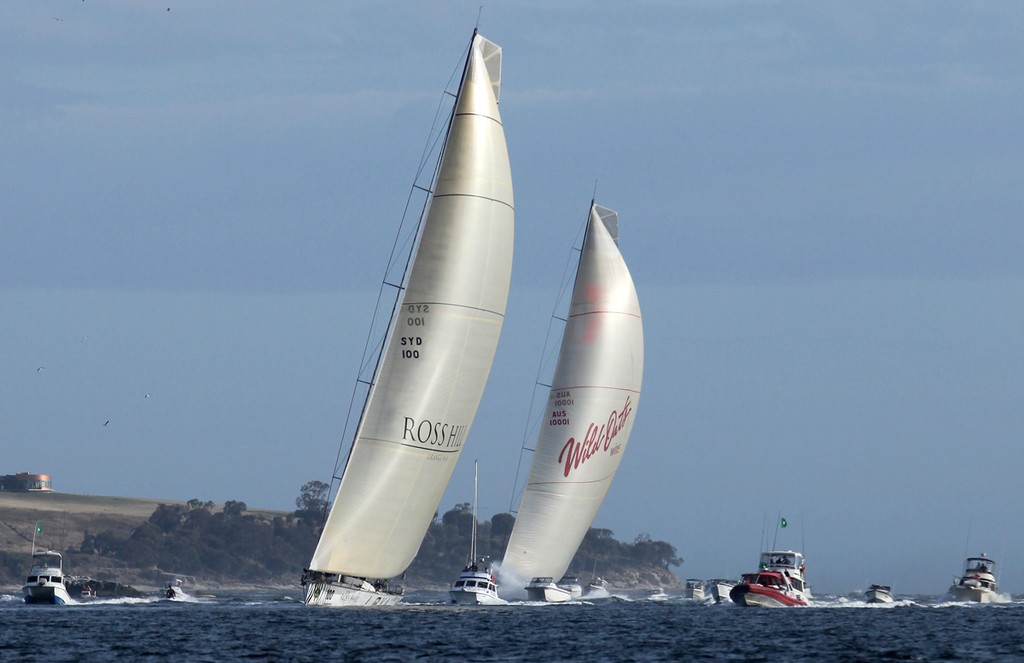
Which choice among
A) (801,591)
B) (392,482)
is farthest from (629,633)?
(801,591)

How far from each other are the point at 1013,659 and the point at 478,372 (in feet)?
82.3

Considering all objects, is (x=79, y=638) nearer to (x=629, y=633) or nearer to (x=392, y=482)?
(x=392, y=482)

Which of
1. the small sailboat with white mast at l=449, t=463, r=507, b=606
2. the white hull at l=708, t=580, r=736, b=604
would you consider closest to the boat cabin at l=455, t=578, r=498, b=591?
the small sailboat with white mast at l=449, t=463, r=507, b=606

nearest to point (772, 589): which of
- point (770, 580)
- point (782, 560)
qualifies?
point (770, 580)

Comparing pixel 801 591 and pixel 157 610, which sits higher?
pixel 801 591

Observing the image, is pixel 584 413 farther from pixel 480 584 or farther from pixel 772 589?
pixel 772 589

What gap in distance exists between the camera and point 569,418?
91.4 meters

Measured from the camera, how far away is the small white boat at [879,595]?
111506 millimetres

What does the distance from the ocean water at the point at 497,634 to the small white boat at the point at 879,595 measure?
642 inches

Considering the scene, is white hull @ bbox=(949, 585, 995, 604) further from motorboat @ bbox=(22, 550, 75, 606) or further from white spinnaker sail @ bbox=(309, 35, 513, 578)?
motorboat @ bbox=(22, 550, 75, 606)

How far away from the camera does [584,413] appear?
91.4 meters

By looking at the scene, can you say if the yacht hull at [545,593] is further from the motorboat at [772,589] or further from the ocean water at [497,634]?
the motorboat at [772,589]

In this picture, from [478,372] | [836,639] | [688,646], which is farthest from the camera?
[478,372]

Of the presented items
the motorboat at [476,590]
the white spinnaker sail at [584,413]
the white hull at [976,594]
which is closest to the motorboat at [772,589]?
the white spinnaker sail at [584,413]
